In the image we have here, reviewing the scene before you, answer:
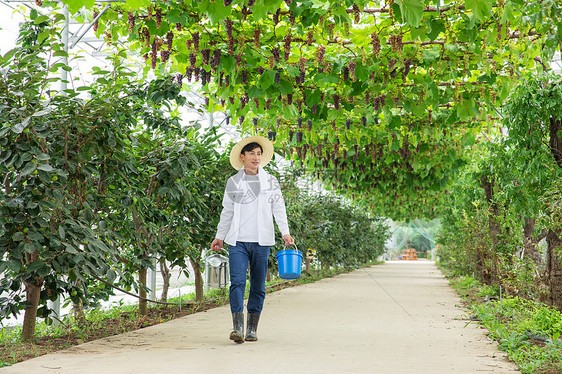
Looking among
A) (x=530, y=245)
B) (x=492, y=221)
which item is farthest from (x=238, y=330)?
(x=492, y=221)

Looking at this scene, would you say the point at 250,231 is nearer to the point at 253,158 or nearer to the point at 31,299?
the point at 253,158

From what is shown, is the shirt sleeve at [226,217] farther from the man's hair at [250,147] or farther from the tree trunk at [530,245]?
the tree trunk at [530,245]

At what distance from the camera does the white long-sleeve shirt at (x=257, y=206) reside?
4871 millimetres

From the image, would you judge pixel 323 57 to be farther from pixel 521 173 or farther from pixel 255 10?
pixel 521 173

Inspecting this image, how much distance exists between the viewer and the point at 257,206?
4926mm

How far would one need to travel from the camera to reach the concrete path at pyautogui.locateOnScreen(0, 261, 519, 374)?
365cm

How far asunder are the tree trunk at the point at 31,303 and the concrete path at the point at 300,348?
47 centimetres

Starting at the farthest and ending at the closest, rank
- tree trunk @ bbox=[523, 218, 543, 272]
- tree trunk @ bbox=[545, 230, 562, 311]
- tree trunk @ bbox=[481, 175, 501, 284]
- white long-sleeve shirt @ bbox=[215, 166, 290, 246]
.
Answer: tree trunk @ bbox=[481, 175, 501, 284] → tree trunk @ bbox=[523, 218, 543, 272] → tree trunk @ bbox=[545, 230, 562, 311] → white long-sleeve shirt @ bbox=[215, 166, 290, 246]

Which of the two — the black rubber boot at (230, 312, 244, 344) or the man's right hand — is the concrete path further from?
the man's right hand

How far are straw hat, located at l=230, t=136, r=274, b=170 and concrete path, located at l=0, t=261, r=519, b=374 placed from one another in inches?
65.4

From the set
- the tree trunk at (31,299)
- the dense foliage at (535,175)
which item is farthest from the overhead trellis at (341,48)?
the tree trunk at (31,299)

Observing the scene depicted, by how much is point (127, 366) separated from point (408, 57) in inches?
169

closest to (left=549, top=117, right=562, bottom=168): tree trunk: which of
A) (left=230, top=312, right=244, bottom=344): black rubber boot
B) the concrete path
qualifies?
the concrete path

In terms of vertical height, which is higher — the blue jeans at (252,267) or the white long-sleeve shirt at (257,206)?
the white long-sleeve shirt at (257,206)
